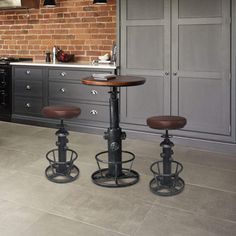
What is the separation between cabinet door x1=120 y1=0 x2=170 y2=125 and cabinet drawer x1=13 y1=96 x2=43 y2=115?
4.93ft

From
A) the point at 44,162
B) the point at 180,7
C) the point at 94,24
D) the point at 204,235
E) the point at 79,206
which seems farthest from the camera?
the point at 94,24

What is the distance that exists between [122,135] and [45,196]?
2.93 ft

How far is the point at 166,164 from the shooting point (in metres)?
2.94

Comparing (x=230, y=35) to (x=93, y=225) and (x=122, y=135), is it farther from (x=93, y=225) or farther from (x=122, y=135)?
(x=93, y=225)

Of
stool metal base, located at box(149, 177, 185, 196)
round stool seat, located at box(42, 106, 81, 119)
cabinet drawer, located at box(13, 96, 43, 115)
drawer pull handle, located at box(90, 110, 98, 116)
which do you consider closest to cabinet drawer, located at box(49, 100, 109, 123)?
drawer pull handle, located at box(90, 110, 98, 116)

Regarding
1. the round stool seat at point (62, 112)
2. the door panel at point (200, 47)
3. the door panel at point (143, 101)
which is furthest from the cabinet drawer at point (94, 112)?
the round stool seat at point (62, 112)

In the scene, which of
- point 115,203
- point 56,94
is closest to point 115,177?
point 115,203

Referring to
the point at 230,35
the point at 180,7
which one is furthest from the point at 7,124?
the point at 230,35

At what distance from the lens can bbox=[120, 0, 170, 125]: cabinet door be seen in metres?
4.16

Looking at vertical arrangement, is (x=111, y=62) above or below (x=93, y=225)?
above

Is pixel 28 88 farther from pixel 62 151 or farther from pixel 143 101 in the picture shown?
pixel 62 151

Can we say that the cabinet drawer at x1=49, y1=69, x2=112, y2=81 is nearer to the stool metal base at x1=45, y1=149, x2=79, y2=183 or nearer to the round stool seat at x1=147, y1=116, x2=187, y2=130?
the stool metal base at x1=45, y1=149, x2=79, y2=183

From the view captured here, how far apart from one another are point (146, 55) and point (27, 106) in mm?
2198

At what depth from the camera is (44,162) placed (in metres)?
3.68
